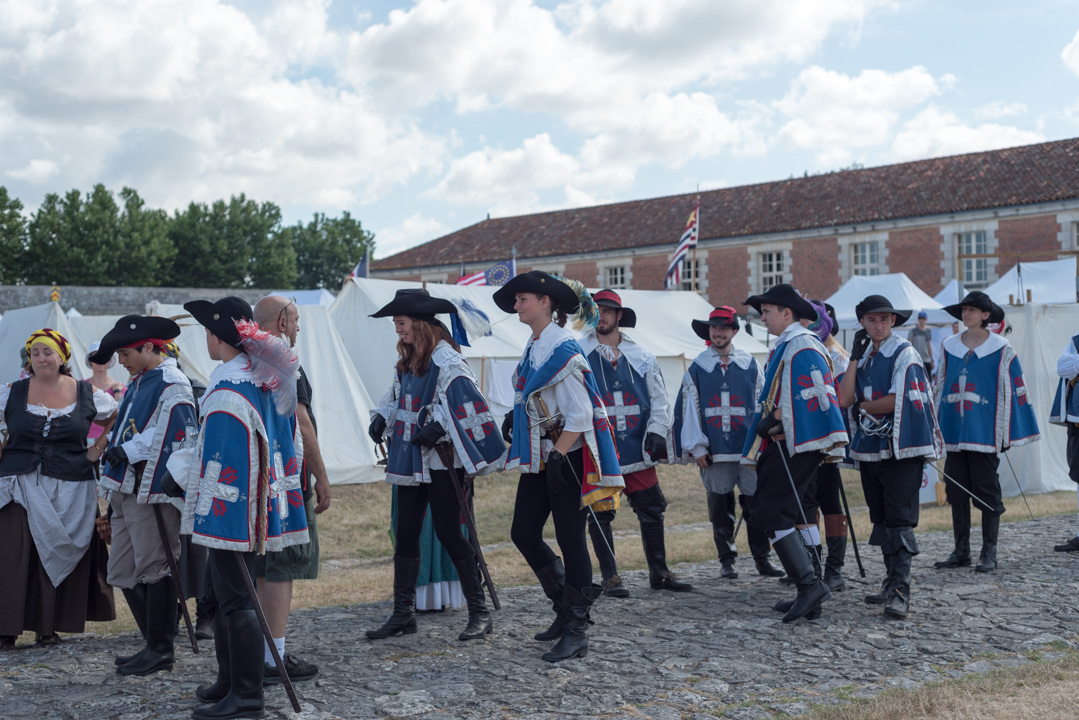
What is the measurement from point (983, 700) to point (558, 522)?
76.1 inches

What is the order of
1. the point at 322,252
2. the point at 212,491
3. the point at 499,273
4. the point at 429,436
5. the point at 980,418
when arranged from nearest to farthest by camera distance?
the point at 212,491
the point at 429,436
the point at 980,418
the point at 499,273
the point at 322,252

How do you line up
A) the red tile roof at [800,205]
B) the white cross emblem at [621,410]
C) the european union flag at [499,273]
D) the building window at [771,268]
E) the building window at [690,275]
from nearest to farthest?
the white cross emblem at [621,410]
the european union flag at [499,273]
the red tile roof at [800,205]
the building window at [771,268]
the building window at [690,275]

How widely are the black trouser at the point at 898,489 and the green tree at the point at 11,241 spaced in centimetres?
5675

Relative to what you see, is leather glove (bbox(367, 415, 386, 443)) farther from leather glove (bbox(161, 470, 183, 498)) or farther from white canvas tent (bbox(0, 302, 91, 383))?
white canvas tent (bbox(0, 302, 91, 383))

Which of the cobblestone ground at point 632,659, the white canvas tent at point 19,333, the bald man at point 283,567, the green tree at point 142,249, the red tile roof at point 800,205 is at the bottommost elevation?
the cobblestone ground at point 632,659

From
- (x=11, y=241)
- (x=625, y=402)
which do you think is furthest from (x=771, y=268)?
(x=11, y=241)

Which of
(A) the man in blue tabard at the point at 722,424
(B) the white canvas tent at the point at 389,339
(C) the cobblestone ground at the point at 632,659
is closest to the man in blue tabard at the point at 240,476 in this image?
(C) the cobblestone ground at the point at 632,659

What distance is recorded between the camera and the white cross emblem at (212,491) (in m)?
3.59

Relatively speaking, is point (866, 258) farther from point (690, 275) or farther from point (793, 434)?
point (793, 434)

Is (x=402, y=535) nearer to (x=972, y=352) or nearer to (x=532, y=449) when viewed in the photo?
(x=532, y=449)

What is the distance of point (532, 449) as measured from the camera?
4.65 meters

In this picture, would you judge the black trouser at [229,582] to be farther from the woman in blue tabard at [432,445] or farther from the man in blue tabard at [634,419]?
the man in blue tabard at [634,419]

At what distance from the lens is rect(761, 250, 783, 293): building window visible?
32.1m

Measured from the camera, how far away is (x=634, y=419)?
6.36 meters
